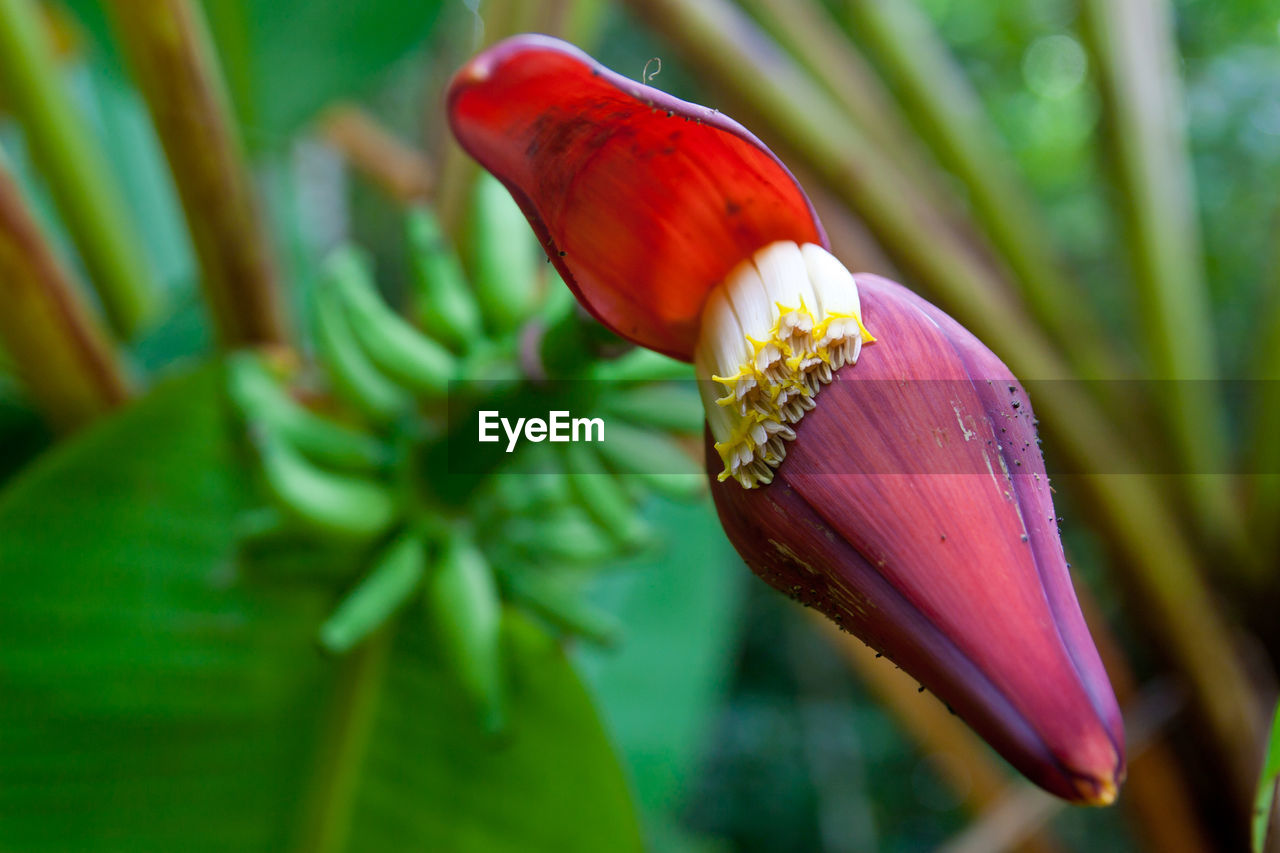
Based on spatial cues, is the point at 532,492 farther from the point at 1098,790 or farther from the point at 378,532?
the point at 1098,790

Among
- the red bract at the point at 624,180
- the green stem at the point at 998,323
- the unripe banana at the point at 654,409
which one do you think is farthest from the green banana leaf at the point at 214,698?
the green stem at the point at 998,323

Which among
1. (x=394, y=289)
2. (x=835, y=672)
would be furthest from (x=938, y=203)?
(x=835, y=672)

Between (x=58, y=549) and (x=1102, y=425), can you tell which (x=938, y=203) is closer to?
(x=1102, y=425)

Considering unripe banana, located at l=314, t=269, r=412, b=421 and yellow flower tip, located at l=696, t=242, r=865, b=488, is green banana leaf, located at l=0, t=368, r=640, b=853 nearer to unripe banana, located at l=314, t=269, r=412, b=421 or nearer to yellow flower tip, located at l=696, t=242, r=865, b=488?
unripe banana, located at l=314, t=269, r=412, b=421

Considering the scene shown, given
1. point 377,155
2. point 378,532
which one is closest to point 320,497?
point 378,532

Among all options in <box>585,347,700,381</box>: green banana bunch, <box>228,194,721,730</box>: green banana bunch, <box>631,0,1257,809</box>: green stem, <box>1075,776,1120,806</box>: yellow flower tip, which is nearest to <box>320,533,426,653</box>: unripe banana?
<box>228,194,721,730</box>: green banana bunch

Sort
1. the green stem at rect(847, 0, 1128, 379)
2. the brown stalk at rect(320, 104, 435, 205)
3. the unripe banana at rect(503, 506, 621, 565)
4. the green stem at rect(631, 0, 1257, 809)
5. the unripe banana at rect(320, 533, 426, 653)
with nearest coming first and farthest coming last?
1. the unripe banana at rect(320, 533, 426, 653)
2. the unripe banana at rect(503, 506, 621, 565)
3. the green stem at rect(631, 0, 1257, 809)
4. the green stem at rect(847, 0, 1128, 379)
5. the brown stalk at rect(320, 104, 435, 205)
